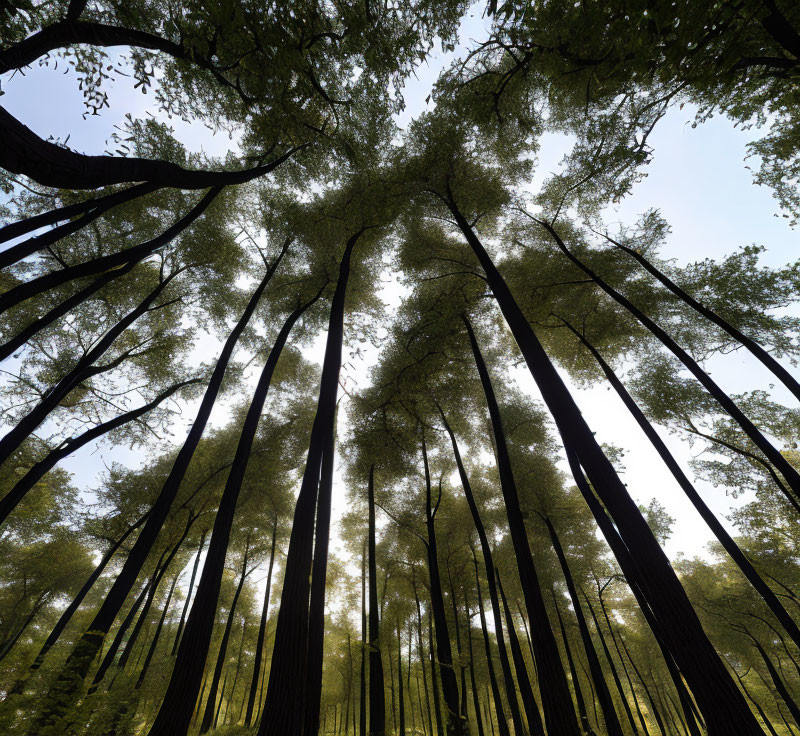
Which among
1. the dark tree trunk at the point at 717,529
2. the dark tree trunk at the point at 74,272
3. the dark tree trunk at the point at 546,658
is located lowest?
the dark tree trunk at the point at 546,658

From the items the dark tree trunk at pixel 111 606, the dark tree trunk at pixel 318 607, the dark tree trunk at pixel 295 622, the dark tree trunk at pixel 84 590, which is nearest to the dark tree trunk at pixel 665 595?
the dark tree trunk at pixel 318 607

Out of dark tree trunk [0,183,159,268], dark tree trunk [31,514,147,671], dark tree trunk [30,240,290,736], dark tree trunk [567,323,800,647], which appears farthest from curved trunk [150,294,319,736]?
dark tree trunk [567,323,800,647]

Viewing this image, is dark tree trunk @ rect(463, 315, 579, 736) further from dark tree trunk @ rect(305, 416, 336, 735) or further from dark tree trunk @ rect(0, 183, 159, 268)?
dark tree trunk @ rect(0, 183, 159, 268)

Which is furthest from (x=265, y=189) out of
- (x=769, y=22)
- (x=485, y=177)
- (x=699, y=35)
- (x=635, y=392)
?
(x=635, y=392)

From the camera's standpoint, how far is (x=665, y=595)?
2.64 meters

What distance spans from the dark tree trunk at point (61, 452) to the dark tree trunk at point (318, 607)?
5.79 m

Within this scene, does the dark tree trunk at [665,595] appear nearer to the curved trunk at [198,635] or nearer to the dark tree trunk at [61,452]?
the curved trunk at [198,635]

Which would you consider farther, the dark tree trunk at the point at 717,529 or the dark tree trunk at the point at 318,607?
the dark tree trunk at the point at 717,529

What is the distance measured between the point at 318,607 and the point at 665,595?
11.5ft

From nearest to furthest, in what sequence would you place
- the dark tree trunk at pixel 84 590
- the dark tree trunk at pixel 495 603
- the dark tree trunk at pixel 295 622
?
the dark tree trunk at pixel 295 622 < the dark tree trunk at pixel 495 603 < the dark tree trunk at pixel 84 590

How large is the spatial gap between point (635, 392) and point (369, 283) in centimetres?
922

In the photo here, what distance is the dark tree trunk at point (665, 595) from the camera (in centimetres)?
222

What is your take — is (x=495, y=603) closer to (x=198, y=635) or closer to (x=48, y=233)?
(x=198, y=635)

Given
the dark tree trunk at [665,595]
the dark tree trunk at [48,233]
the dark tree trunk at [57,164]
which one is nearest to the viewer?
the dark tree trunk at [57,164]
